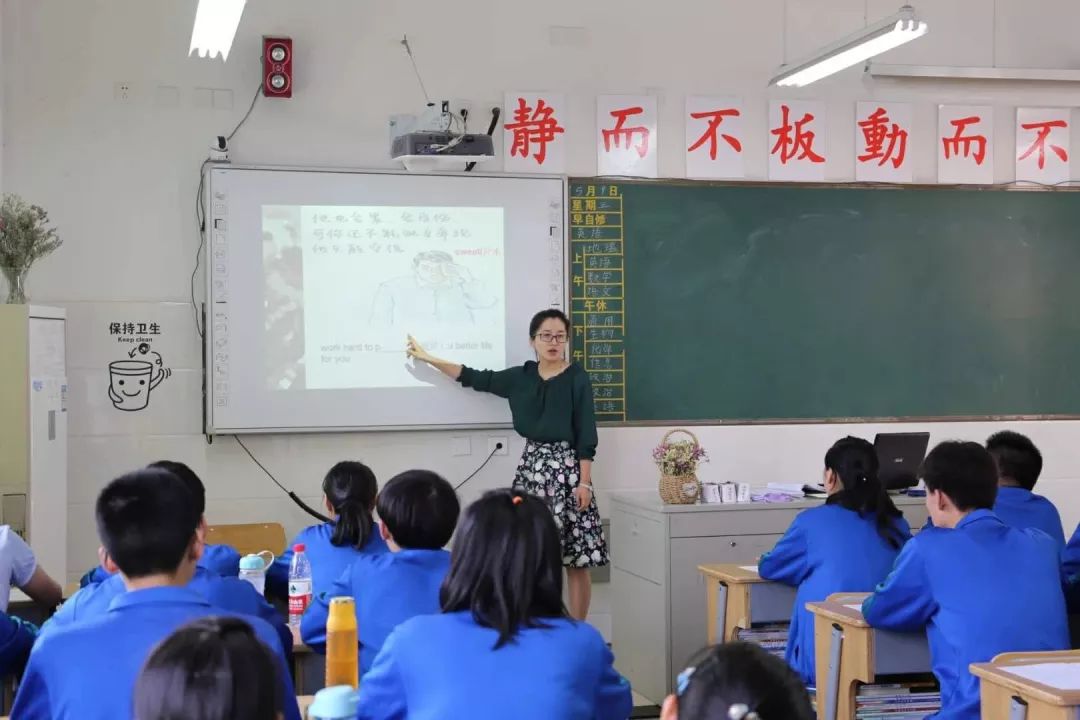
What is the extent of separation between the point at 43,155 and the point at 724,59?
10.5 ft

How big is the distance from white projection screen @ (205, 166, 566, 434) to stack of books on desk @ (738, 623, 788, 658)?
1932 millimetres

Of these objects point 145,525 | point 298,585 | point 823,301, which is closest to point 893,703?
point 298,585

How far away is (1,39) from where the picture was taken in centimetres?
500

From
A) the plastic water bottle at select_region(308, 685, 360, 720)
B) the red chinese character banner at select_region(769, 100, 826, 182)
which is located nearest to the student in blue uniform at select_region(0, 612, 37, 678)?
the plastic water bottle at select_region(308, 685, 360, 720)

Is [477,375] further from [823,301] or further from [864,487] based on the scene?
[864,487]

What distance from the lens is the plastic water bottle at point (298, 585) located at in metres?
3.06

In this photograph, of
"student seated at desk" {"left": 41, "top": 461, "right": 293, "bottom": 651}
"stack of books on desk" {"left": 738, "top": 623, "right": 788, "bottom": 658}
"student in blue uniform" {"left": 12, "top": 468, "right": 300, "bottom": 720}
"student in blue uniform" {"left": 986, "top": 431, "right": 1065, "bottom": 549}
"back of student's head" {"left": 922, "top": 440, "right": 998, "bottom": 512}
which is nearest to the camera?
"student in blue uniform" {"left": 12, "top": 468, "right": 300, "bottom": 720}

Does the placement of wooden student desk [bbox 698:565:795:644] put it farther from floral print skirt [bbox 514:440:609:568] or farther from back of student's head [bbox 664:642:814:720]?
back of student's head [bbox 664:642:814:720]

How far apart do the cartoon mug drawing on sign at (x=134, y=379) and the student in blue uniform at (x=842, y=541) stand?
288 centimetres

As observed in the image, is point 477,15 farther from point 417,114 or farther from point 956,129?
point 956,129

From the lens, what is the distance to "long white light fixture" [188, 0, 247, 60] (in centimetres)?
438

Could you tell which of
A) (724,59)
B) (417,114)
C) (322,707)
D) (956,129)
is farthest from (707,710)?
(956,129)

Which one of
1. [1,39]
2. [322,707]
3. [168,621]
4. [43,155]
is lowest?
[322,707]

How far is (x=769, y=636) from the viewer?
3.91 m
